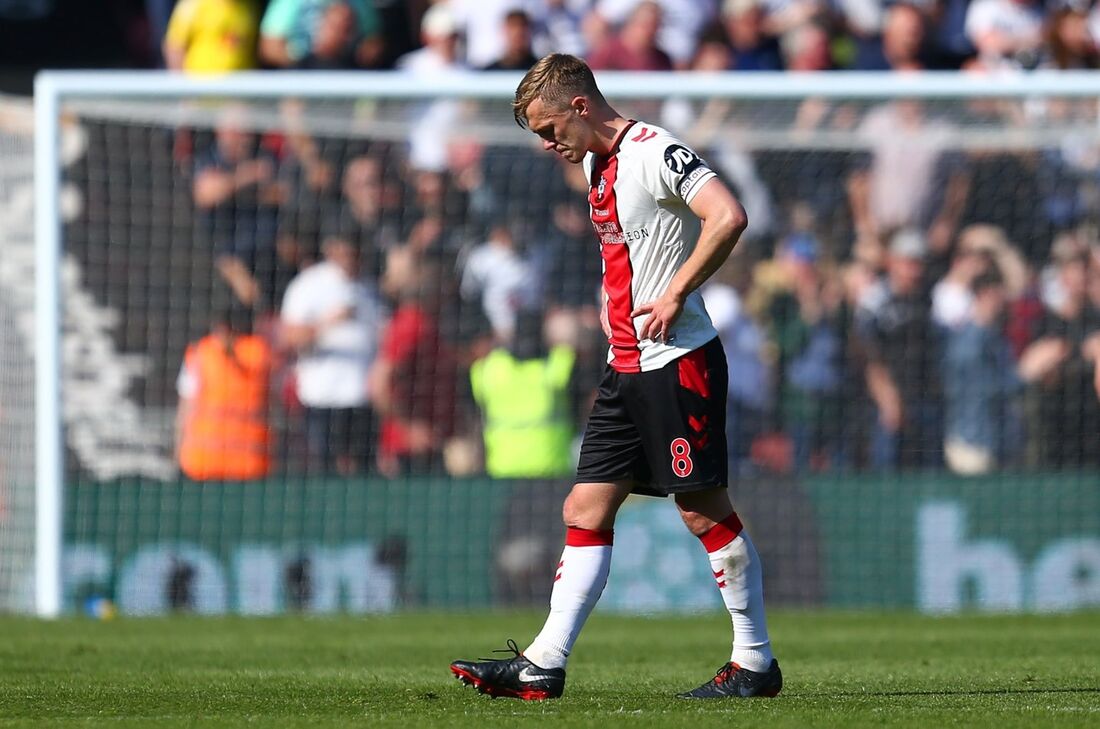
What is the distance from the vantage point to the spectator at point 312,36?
1598 cm

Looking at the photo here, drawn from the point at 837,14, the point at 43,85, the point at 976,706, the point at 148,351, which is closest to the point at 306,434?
the point at 148,351

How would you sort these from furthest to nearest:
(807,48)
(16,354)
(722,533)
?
1. (807,48)
2. (16,354)
3. (722,533)

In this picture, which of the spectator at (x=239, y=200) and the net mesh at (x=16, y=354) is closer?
the net mesh at (x=16, y=354)

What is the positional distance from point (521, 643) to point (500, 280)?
13.1ft

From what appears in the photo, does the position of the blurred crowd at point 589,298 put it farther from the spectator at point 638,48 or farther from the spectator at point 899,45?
the spectator at point 899,45

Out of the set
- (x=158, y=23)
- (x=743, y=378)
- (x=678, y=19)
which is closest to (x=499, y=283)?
(x=743, y=378)

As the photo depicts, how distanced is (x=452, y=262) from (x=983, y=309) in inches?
148

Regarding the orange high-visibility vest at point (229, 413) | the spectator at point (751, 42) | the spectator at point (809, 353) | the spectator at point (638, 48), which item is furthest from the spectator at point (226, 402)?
the spectator at point (751, 42)

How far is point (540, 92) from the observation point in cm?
688

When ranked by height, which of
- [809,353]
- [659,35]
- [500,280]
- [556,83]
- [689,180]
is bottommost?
[809,353]

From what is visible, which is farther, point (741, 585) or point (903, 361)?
point (903, 361)

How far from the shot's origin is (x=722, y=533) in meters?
6.99

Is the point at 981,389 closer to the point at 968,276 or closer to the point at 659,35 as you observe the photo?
the point at 968,276

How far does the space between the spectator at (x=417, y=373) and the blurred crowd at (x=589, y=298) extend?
2 centimetres
